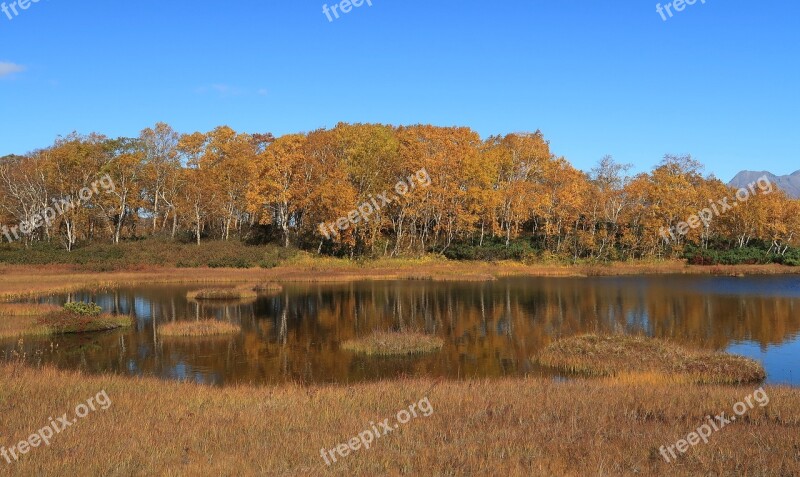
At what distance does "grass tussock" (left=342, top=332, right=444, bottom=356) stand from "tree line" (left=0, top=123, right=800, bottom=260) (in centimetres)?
4558

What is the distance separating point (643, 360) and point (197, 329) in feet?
71.0

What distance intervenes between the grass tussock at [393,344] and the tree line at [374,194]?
4558cm

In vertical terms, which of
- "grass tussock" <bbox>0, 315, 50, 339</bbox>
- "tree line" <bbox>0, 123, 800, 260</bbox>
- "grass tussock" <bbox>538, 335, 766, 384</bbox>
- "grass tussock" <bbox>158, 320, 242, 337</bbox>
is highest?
"tree line" <bbox>0, 123, 800, 260</bbox>

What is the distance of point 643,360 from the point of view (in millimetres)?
23266

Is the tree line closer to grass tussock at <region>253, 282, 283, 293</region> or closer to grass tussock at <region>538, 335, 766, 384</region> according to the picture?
grass tussock at <region>253, 282, 283, 293</region>

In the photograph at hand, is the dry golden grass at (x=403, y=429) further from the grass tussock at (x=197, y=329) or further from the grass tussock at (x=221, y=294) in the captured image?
the grass tussock at (x=221, y=294)

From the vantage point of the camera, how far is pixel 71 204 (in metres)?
75.4

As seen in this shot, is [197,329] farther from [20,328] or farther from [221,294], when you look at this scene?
[221,294]

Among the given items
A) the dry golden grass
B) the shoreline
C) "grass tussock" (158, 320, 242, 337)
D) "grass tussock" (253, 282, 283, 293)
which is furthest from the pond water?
the dry golden grass

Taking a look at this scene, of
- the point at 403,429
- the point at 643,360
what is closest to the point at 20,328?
the point at 403,429

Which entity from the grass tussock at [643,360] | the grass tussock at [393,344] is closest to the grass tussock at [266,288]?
the grass tussock at [393,344]

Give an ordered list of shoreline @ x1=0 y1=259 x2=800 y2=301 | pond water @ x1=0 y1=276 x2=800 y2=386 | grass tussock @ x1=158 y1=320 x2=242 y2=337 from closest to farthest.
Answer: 1. pond water @ x1=0 y1=276 x2=800 y2=386
2. grass tussock @ x1=158 y1=320 x2=242 y2=337
3. shoreline @ x1=0 y1=259 x2=800 y2=301

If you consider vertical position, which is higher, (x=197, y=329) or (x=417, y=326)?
(x=197, y=329)

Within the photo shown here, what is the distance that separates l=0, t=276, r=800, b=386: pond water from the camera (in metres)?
23.9
